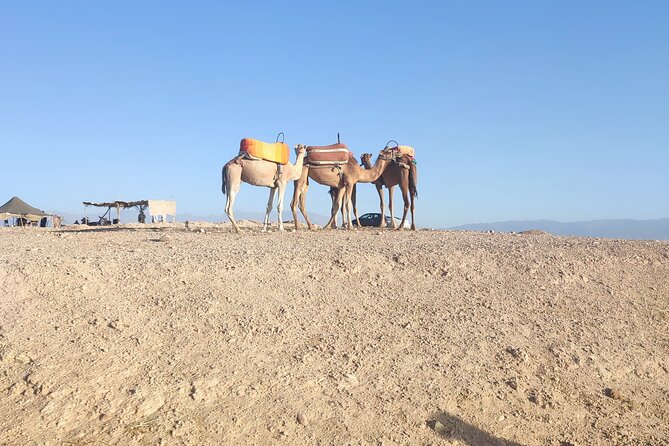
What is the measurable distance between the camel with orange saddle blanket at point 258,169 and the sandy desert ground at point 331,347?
479 centimetres

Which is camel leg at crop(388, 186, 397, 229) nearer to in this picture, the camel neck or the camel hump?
the camel neck

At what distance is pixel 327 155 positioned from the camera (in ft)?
53.8

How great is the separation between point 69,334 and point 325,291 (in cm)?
363

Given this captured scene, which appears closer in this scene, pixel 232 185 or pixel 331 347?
pixel 331 347

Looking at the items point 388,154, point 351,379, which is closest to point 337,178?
point 388,154

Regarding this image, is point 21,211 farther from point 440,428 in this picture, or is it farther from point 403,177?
point 440,428

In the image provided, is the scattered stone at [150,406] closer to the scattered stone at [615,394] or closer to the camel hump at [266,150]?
the scattered stone at [615,394]

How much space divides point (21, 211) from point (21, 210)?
14 cm

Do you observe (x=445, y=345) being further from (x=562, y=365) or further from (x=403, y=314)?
(x=562, y=365)

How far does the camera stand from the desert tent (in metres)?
29.9

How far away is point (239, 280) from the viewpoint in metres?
8.15

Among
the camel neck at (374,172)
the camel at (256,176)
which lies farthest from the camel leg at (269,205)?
the camel neck at (374,172)

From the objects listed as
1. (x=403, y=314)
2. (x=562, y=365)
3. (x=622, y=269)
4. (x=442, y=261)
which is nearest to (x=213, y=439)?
(x=403, y=314)

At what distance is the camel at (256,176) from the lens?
47.0ft
